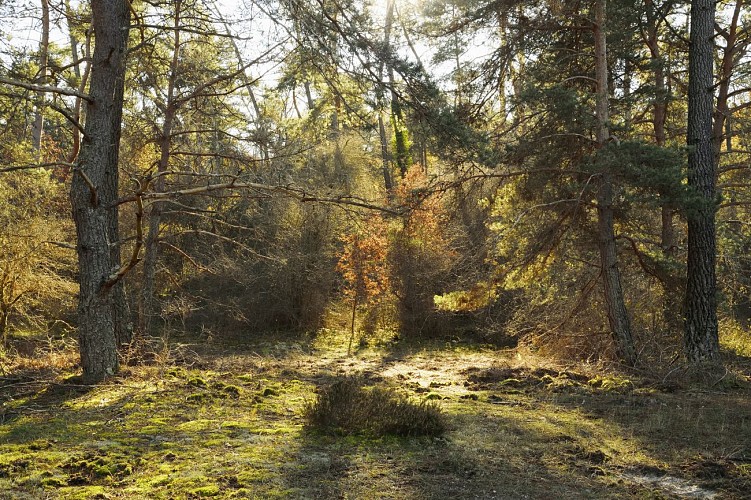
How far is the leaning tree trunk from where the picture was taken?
26.7 feet

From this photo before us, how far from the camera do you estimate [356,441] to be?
20.3 ft

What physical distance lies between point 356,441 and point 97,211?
14.8 feet

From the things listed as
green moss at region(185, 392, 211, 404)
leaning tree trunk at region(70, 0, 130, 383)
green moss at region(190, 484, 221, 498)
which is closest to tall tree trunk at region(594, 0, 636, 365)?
green moss at region(185, 392, 211, 404)

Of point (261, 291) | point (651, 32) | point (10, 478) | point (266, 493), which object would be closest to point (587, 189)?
point (651, 32)

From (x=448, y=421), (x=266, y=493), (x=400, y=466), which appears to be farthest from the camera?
(x=448, y=421)

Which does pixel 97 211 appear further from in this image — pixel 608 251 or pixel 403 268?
pixel 403 268

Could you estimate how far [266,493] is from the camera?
181 inches

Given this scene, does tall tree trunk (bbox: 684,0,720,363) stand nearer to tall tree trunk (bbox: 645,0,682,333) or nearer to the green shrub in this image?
tall tree trunk (bbox: 645,0,682,333)

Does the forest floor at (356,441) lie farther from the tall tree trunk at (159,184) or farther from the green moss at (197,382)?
the tall tree trunk at (159,184)

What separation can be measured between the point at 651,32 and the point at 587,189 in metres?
3.97

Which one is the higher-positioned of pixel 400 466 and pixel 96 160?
pixel 96 160

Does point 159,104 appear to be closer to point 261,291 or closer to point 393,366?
point 393,366

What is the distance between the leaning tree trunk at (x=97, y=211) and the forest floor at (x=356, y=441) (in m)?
0.53

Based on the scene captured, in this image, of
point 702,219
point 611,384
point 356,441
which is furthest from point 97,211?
point 702,219
